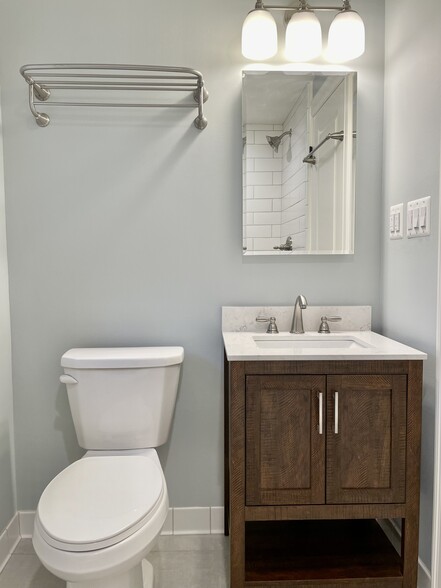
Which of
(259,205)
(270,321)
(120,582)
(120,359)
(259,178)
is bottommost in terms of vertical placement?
(120,582)

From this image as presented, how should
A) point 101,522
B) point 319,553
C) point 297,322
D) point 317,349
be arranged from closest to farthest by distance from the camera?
point 101,522 → point 317,349 → point 319,553 → point 297,322

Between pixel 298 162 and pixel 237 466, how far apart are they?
118 centimetres

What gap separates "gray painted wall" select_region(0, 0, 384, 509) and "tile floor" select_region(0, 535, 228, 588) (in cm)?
15

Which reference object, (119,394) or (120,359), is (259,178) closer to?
(120,359)

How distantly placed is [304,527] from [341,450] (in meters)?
0.57

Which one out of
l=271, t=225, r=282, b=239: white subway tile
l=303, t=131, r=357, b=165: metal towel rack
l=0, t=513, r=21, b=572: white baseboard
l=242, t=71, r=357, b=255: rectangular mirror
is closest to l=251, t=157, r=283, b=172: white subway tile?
l=242, t=71, r=357, b=255: rectangular mirror

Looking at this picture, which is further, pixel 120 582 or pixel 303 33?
pixel 303 33

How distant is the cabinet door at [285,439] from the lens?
1.38m

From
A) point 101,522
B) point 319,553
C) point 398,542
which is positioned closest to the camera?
point 101,522

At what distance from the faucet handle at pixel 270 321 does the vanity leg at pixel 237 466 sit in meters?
0.47

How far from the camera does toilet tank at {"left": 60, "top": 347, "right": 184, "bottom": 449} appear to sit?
160cm

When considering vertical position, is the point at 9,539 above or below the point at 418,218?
below

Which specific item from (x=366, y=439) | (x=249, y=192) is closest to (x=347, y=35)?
(x=249, y=192)

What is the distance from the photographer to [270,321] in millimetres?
1823
